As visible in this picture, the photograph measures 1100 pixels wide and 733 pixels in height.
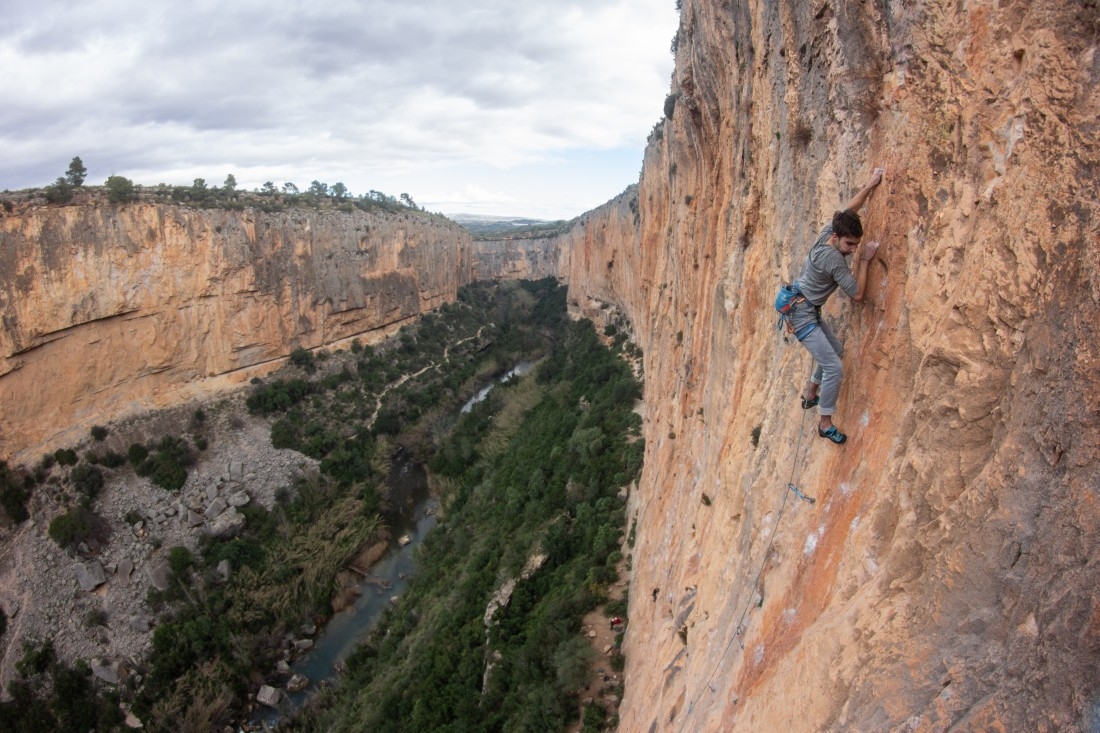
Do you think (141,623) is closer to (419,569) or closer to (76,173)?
(419,569)

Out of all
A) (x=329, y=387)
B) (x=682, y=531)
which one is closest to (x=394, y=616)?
(x=682, y=531)

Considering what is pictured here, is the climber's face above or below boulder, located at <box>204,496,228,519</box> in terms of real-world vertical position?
above

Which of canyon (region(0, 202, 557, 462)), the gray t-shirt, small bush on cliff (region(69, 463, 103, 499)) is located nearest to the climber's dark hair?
the gray t-shirt

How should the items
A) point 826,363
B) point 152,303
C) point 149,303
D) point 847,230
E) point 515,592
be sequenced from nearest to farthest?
point 847,230 → point 826,363 → point 515,592 → point 149,303 → point 152,303

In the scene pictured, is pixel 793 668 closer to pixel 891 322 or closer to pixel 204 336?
pixel 891 322

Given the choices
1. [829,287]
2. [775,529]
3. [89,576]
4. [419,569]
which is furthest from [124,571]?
[829,287]

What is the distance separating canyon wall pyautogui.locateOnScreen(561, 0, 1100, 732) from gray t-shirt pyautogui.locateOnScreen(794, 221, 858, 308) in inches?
10.0

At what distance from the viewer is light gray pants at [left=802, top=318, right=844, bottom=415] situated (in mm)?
4648

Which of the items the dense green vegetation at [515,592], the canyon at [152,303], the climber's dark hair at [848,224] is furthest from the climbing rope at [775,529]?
the canyon at [152,303]

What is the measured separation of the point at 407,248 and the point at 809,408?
4779 cm

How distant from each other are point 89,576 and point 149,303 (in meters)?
13.6

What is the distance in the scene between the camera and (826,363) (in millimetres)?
4664

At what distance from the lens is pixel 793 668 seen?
4469 mm

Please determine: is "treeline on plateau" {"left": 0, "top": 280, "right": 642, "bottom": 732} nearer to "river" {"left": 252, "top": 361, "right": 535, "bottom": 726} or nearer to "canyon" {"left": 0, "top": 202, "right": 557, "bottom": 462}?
"river" {"left": 252, "top": 361, "right": 535, "bottom": 726}
